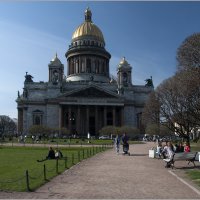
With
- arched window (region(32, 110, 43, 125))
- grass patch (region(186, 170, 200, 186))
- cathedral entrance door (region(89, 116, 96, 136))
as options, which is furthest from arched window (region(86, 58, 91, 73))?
grass patch (region(186, 170, 200, 186))

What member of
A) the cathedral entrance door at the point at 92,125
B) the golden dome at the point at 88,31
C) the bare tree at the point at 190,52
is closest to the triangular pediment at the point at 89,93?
the cathedral entrance door at the point at 92,125

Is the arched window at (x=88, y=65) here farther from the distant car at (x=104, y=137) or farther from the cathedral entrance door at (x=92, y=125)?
the distant car at (x=104, y=137)

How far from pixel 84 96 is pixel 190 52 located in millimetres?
82991

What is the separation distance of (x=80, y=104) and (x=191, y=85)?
83.3m

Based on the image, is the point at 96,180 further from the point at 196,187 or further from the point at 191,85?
the point at 191,85

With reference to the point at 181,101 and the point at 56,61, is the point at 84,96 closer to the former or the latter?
the point at 56,61

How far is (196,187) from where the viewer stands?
16.7m

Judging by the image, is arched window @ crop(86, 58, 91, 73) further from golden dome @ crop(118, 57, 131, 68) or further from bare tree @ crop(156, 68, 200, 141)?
bare tree @ crop(156, 68, 200, 141)

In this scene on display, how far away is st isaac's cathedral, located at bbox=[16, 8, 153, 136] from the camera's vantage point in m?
117

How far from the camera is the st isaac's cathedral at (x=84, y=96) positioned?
11712cm

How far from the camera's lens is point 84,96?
117062mm

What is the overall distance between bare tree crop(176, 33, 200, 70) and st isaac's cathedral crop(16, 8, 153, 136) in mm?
81001

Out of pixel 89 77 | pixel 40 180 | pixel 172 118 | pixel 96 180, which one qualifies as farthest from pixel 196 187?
pixel 89 77

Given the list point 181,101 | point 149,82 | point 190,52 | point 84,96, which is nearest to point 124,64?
point 149,82
